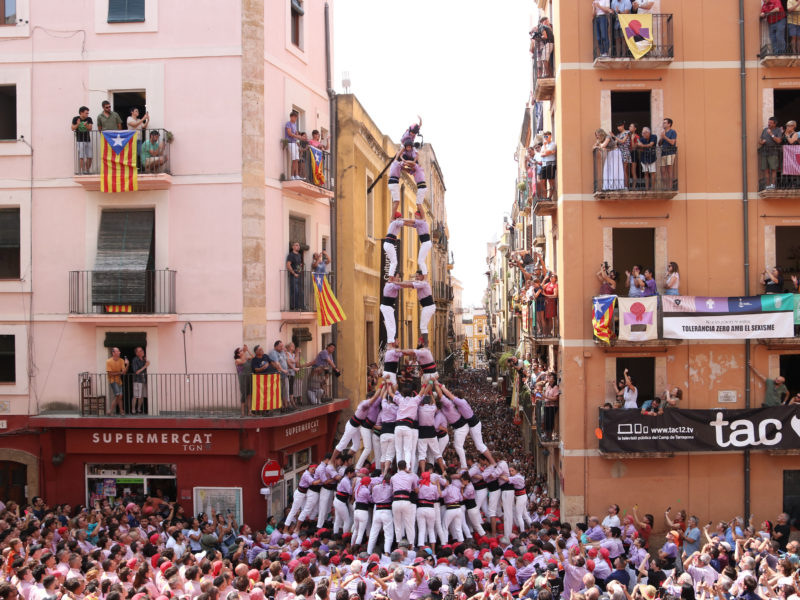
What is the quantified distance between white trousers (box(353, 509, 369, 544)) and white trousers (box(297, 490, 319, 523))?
71.7 inches

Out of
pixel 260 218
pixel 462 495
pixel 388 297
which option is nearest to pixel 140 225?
pixel 260 218

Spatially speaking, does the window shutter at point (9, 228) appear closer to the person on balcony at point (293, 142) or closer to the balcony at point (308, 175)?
the balcony at point (308, 175)

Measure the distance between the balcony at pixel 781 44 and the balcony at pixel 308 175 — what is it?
12239mm

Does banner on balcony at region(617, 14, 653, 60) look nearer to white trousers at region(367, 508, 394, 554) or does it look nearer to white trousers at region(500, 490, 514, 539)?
white trousers at region(500, 490, 514, 539)

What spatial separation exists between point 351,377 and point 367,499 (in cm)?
967

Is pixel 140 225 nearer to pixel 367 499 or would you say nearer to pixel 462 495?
pixel 367 499

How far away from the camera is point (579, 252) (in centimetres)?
2073

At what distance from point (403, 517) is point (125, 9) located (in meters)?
15.3

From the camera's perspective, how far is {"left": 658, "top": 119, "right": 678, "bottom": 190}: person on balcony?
20141 mm

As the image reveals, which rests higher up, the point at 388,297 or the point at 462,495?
the point at 388,297

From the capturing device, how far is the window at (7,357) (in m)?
21.8

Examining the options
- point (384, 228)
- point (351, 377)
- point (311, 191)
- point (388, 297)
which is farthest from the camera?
point (384, 228)

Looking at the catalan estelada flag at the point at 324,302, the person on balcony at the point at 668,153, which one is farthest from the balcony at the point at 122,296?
the person on balcony at the point at 668,153

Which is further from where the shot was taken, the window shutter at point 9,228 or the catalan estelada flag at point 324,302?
the catalan estelada flag at point 324,302
